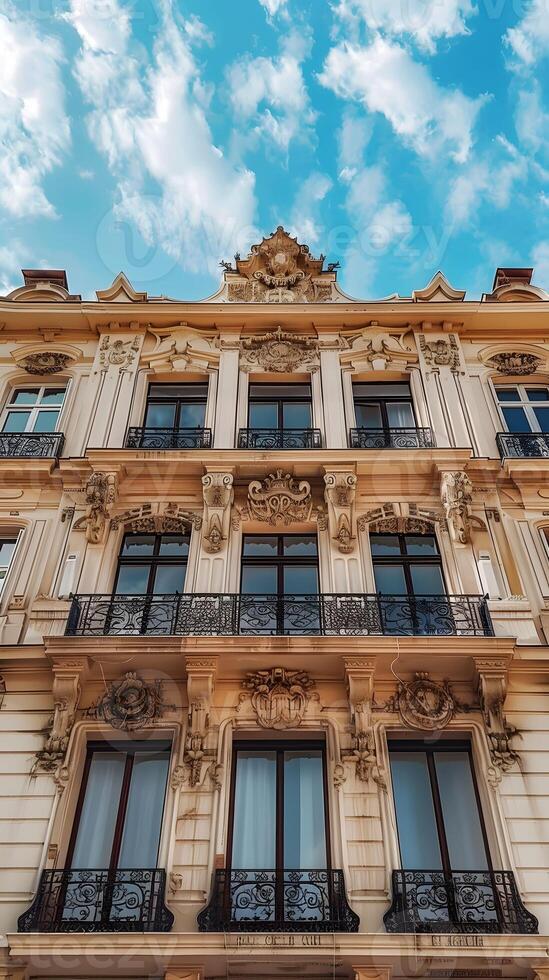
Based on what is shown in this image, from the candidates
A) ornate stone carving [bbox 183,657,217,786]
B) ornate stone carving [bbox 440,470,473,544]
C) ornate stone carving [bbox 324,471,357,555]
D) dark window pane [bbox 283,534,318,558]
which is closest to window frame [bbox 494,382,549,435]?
ornate stone carving [bbox 440,470,473,544]

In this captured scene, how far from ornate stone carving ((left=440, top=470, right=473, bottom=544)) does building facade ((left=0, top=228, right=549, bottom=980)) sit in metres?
0.06

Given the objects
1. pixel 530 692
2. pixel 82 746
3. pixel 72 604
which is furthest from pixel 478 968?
pixel 72 604

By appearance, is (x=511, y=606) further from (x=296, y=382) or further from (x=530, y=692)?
(x=296, y=382)

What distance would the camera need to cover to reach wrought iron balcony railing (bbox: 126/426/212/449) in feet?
52.8

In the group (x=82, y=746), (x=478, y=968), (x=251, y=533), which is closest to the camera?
(x=478, y=968)

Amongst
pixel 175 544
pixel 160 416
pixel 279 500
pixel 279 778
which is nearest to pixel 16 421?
pixel 160 416

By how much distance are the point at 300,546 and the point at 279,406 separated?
4.00 m

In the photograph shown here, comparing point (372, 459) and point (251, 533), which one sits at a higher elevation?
point (372, 459)

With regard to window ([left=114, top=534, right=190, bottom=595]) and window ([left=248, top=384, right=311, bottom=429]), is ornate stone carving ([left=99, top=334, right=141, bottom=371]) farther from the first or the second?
window ([left=114, top=534, right=190, bottom=595])

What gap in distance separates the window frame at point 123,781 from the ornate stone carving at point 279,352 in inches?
354

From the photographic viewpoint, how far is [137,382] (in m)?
17.6

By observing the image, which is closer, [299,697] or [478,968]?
[478,968]

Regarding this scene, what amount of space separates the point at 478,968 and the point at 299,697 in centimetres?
410

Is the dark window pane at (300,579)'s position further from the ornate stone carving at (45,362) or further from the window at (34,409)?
the ornate stone carving at (45,362)
